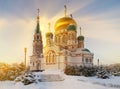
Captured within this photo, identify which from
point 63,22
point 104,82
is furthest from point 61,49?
point 104,82

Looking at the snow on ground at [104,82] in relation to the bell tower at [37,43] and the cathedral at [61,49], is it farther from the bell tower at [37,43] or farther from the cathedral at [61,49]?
the bell tower at [37,43]

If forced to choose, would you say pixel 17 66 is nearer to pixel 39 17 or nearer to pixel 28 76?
pixel 28 76

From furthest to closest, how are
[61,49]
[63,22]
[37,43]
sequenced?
[37,43]
[63,22]
[61,49]

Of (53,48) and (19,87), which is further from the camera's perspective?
(53,48)

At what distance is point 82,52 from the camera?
4600cm

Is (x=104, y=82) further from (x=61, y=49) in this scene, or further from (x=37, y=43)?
(x=37, y=43)

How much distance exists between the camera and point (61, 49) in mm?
45062

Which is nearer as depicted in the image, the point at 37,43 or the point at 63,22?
the point at 63,22

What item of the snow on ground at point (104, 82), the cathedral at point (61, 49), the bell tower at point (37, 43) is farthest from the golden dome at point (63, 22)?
the snow on ground at point (104, 82)

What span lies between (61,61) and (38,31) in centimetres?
927

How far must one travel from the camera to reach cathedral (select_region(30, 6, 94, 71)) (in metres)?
44.4

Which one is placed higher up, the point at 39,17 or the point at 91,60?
the point at 39,17

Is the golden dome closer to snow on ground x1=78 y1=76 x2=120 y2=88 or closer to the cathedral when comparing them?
→ the cathedral

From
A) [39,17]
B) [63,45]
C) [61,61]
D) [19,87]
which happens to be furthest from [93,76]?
[39,17]
